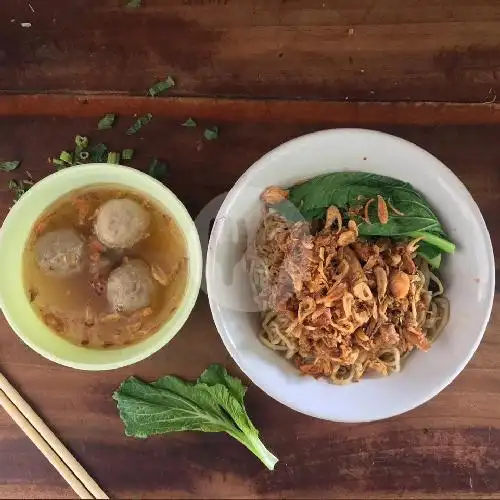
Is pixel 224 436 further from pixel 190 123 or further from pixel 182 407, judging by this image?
pixel 190 123

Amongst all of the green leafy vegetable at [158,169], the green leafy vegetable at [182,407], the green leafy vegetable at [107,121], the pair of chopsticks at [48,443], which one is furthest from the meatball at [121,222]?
the pair of chopsticks at [48,443]

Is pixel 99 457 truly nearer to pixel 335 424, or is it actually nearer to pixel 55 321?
pixel 55 321

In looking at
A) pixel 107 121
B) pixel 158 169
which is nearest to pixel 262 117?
pixel 158 169

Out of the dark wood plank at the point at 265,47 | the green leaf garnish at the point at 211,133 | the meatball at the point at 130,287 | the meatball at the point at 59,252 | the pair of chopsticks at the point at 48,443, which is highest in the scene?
the dark wood plank at the point at 265,47

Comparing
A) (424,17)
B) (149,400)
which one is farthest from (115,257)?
(424,17)

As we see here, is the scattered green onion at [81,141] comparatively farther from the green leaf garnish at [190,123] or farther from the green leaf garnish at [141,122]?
the green leaf garnish at [190,123]

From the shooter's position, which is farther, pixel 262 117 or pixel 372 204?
pixel 262 117
